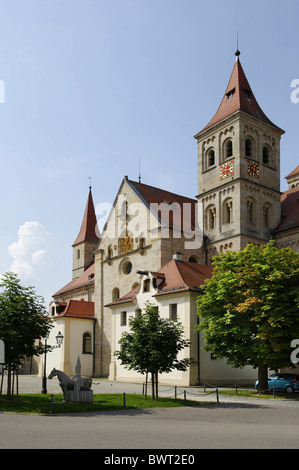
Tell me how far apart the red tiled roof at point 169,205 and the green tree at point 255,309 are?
15.7 metres

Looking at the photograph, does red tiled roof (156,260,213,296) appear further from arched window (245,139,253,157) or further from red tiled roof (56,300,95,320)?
arched window (245,139,253,157)

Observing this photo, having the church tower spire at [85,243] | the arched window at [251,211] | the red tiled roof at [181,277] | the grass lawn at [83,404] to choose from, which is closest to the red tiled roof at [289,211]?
the arched window at [251,211]

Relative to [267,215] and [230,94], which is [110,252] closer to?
[267,215]

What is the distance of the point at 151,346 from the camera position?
76.0ft

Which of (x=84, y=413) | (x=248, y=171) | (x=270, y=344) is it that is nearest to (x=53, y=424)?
(x=84, y=413)

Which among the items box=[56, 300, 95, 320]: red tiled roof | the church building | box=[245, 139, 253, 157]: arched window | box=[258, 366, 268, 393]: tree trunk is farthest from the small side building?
box=[245, 139, 253, 157]: arched window

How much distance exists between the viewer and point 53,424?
1467 centimetres

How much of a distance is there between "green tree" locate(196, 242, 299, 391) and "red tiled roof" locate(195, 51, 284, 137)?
77.9 ft

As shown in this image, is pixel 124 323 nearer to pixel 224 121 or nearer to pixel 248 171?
pixel 248 171

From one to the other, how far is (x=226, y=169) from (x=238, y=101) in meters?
7.38

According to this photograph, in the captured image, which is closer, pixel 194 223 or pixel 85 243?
pixel 194 223

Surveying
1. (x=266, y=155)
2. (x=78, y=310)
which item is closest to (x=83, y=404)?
(x=78, y=310)

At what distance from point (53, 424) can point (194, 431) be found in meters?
4.34

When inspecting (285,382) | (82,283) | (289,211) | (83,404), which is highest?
(289,211)
